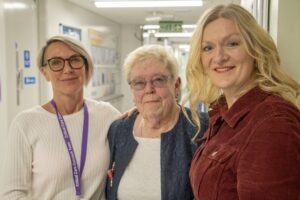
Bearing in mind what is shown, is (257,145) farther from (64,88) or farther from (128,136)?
(64,88)

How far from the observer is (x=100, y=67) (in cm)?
682

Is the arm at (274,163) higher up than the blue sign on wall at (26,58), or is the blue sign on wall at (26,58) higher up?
the blue sign on wall at (26,58)

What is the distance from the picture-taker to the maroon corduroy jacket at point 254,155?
0.87 m

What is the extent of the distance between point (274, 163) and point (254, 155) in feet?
0.20

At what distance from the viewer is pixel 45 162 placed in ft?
5.73

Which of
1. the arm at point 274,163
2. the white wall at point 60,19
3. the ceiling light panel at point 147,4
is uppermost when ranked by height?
the ceiling light panel at point 147,4

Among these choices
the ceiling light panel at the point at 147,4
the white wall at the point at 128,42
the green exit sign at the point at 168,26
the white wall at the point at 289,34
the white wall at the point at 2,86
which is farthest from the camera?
the white wall at the point at 128,42

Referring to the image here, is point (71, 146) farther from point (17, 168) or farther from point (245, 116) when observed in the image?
point (245, 116)

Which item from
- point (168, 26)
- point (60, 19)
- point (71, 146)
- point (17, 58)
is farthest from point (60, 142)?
point (168, 26)

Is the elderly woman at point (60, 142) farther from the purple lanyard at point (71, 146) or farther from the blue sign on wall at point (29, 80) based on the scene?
the blue sign on wall at point (29, 80)

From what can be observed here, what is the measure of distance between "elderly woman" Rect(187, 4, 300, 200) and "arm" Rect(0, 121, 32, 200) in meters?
0.93

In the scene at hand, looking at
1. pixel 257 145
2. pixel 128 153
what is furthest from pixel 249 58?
pixel 128 153

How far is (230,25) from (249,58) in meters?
0.14

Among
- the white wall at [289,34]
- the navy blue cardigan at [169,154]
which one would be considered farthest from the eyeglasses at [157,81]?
the white wall at [289,34]
